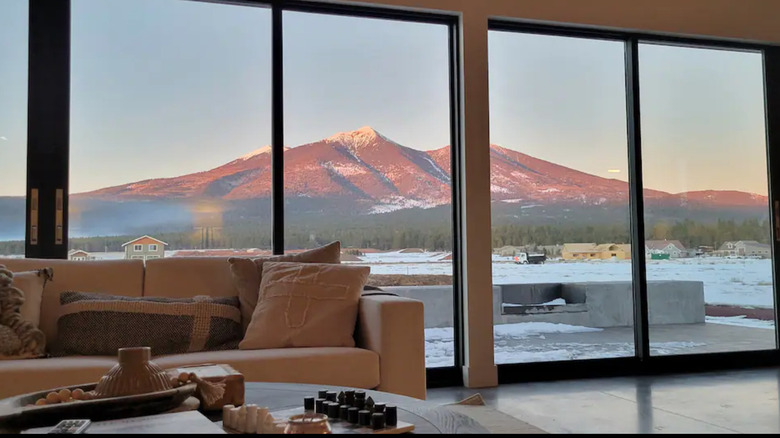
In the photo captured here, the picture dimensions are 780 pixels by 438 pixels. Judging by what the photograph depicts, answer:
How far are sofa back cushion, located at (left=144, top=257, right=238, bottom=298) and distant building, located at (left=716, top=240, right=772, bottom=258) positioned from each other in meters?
3.53

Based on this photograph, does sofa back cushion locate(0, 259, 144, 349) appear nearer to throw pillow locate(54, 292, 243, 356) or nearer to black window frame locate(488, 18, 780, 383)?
throw pillow locate(54, 292, 243, 356)

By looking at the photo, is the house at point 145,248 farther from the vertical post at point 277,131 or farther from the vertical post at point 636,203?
the vertical post at point 636,203

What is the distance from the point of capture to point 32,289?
2775 mm

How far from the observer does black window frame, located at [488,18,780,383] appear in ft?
14.3

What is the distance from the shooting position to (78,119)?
373 centimetres

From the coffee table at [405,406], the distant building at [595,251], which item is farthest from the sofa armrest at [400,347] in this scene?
the distant building at [595,251]

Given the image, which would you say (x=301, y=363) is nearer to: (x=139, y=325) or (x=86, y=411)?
(x=139, y=325)

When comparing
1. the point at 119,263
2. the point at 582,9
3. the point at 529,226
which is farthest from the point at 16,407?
the point at 582,9

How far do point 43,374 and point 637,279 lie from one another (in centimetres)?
363

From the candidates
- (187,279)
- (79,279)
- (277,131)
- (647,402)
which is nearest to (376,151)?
(277,131)

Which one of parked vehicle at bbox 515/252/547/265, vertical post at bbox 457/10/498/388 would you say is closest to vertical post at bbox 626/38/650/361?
parked vehicle at bbox 515/252/547/265

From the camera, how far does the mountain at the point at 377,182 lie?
395 centimetres

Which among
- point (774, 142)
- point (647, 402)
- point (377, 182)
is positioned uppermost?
point (774, 142)

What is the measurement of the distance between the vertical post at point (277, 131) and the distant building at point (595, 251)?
1878 mm
